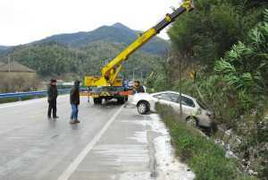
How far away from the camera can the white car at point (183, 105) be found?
17.1m

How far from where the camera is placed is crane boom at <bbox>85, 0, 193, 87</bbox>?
2633 centimetres

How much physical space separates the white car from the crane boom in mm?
6713

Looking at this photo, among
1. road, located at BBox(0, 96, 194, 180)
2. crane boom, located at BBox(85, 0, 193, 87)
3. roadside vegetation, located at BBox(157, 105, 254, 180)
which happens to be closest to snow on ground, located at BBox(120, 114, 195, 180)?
road, located at BBox(0, 96, 194, 180)

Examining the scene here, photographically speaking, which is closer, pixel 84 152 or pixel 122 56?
pixel 84 152

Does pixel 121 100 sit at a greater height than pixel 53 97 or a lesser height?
lesser

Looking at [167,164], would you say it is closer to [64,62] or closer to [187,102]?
[187,102]

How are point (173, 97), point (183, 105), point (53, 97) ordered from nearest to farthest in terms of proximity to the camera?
point (183, 105)
point (53, 97)
point (173, 97)

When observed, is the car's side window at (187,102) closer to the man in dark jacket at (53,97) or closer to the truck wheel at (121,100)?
the man in dark jacket at (53,97)

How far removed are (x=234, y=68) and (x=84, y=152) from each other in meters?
5.38

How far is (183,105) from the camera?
1795 cm

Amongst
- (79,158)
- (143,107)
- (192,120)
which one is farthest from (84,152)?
(143,107)

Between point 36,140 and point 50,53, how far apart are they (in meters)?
102

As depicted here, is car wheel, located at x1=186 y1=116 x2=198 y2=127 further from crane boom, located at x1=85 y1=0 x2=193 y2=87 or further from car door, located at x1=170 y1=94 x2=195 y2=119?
crane boom, located at x1=85 y1=0 x2=193 y2=87

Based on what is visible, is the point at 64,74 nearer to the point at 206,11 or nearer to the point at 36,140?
the point at 206,11
